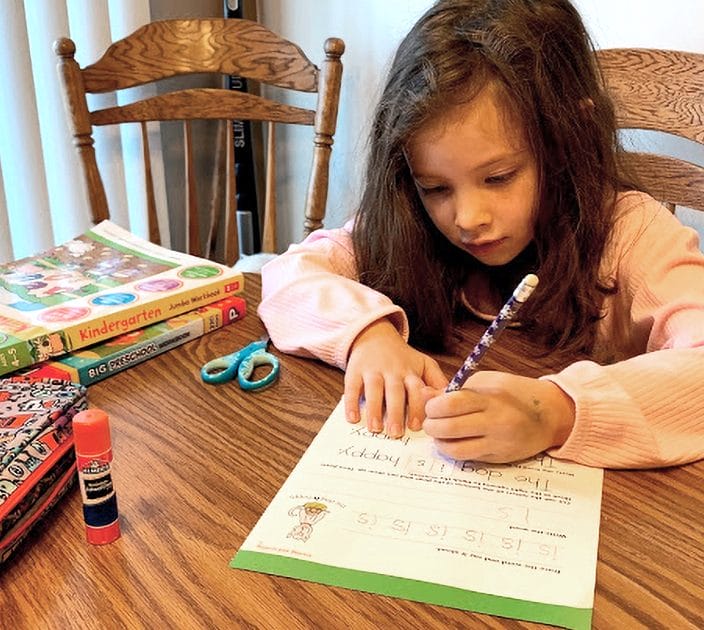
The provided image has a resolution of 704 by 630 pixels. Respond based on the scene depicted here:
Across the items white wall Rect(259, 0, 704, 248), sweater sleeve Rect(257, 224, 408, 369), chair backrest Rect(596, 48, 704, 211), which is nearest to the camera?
sweater sleeve Rect(257, 224, 408, 369)

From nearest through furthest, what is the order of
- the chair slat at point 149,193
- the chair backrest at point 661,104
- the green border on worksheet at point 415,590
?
the green border on worksheet at point 415,590
the chair backrest at point 661,104
the chair slat at point 149,193

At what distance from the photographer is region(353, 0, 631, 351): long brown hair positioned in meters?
0.84

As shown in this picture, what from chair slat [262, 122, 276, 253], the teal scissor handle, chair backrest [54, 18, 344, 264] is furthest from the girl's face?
chair slat [262, 122, 276, 253]

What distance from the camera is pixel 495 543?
21.0 inches

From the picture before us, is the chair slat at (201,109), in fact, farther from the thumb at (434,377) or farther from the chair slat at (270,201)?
the thumb at (434,377)

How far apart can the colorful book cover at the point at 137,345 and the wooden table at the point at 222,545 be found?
0.04 m

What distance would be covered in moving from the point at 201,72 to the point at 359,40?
420 mm

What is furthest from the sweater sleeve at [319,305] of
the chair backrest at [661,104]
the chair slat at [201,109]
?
the chair slat at [201,109]

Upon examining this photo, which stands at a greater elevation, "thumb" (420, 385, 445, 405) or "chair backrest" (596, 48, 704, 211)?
"chair backrest" (596, 48, 704, 211)

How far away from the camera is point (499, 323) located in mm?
570

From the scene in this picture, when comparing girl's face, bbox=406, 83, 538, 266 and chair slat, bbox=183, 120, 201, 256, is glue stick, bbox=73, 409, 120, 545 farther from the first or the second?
chair slat, bbox=183, 120, 201, 256

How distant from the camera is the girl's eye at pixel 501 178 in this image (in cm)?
84

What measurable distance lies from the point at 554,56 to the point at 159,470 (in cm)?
62

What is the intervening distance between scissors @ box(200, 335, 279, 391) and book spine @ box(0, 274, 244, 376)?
93 millimetres
